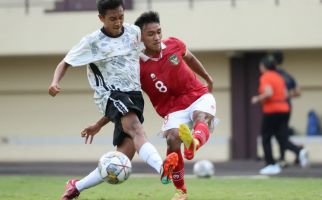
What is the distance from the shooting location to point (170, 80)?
32.6 feet

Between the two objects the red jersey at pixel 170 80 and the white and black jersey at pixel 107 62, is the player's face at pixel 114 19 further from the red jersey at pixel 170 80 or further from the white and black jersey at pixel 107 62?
the red jersey at pixel 170 80

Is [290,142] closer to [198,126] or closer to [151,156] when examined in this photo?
[198,126]

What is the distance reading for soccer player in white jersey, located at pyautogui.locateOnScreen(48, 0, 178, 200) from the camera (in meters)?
9.12

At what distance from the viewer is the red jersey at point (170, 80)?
987 centimetres

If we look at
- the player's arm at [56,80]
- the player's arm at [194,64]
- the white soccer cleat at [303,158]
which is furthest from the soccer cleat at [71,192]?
the white soccer cleat at [303,158]

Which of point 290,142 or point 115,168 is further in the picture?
point 290,142

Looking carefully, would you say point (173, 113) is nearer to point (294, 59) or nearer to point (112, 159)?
point (112, 159)

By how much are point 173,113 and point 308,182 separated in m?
4.36

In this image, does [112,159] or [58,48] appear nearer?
[112,159]

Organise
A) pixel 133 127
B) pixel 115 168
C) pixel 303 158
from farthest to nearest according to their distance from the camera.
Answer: pixel 303 158, pixel 133 127, pixel 115 168

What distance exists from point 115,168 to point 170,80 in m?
1.56

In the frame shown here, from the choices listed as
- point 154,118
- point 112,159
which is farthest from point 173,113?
point 154,118

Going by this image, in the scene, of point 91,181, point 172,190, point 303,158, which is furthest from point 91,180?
point 303,158

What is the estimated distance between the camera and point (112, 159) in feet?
29.1
